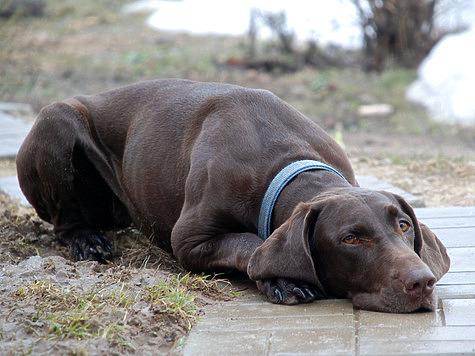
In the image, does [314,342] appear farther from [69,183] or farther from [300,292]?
[69,183]

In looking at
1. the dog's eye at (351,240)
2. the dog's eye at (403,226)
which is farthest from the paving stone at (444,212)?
the dog's eye at (351,240)

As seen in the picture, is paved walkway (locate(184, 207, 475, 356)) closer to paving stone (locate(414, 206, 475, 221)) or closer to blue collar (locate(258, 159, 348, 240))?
blue collar (locate(258, 159, 348, 240))

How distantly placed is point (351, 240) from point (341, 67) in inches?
353

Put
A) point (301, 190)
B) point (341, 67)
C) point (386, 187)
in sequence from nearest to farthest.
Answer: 1. point (301, 190)
2. point (386, 187)
3. point (341, 67)

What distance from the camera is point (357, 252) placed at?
10.4 ft

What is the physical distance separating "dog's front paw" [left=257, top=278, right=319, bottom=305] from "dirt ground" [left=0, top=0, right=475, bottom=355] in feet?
0.74

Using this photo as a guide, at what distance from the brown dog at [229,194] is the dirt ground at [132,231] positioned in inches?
8.7

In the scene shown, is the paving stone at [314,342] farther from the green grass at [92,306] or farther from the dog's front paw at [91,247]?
the dog's front paw at [91,247]

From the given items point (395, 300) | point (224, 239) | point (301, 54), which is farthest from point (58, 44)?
point (395, 300)

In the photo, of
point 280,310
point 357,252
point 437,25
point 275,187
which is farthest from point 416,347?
point 437,25

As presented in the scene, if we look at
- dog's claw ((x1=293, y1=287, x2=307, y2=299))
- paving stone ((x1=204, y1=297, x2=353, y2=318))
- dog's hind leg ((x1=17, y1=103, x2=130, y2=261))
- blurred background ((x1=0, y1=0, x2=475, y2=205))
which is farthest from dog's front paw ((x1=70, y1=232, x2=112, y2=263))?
blurred background ((x1=0, y1=0, x2=475, y2=205))

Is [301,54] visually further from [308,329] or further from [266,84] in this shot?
[308,329]

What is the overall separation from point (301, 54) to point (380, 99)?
219cm

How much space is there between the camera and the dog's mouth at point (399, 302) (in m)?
3.02
